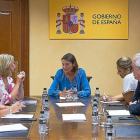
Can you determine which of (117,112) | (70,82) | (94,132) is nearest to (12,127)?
(94,132)

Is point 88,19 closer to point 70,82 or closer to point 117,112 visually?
point 70,82

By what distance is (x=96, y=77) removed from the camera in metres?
5.90

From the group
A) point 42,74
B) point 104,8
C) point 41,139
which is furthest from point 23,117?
point 104,8

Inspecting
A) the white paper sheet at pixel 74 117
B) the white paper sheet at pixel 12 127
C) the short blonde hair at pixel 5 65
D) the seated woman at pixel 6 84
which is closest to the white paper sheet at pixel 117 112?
the white paper sheet at pixel 74 117

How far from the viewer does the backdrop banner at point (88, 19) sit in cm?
577

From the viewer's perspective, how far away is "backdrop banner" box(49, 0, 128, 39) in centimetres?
577

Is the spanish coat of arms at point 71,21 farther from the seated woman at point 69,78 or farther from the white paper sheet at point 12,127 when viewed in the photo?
the white paper sheet at point 12,127

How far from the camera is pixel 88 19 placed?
580 centimetres

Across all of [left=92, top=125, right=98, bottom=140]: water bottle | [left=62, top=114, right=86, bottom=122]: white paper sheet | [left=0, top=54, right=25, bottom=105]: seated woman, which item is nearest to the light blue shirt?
[left=0, top=54, right=25, bottom=105]: seated woman

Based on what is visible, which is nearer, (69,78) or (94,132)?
(94,132)

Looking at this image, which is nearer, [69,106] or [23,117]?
[23,117]

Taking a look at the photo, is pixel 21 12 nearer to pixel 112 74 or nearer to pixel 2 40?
pixel 2 40

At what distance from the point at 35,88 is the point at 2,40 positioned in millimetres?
1155

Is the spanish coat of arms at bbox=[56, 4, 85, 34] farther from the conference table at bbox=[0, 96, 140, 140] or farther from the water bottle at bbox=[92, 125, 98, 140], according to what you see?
the water bottle at bbox=[92, 125, 98, 140]
